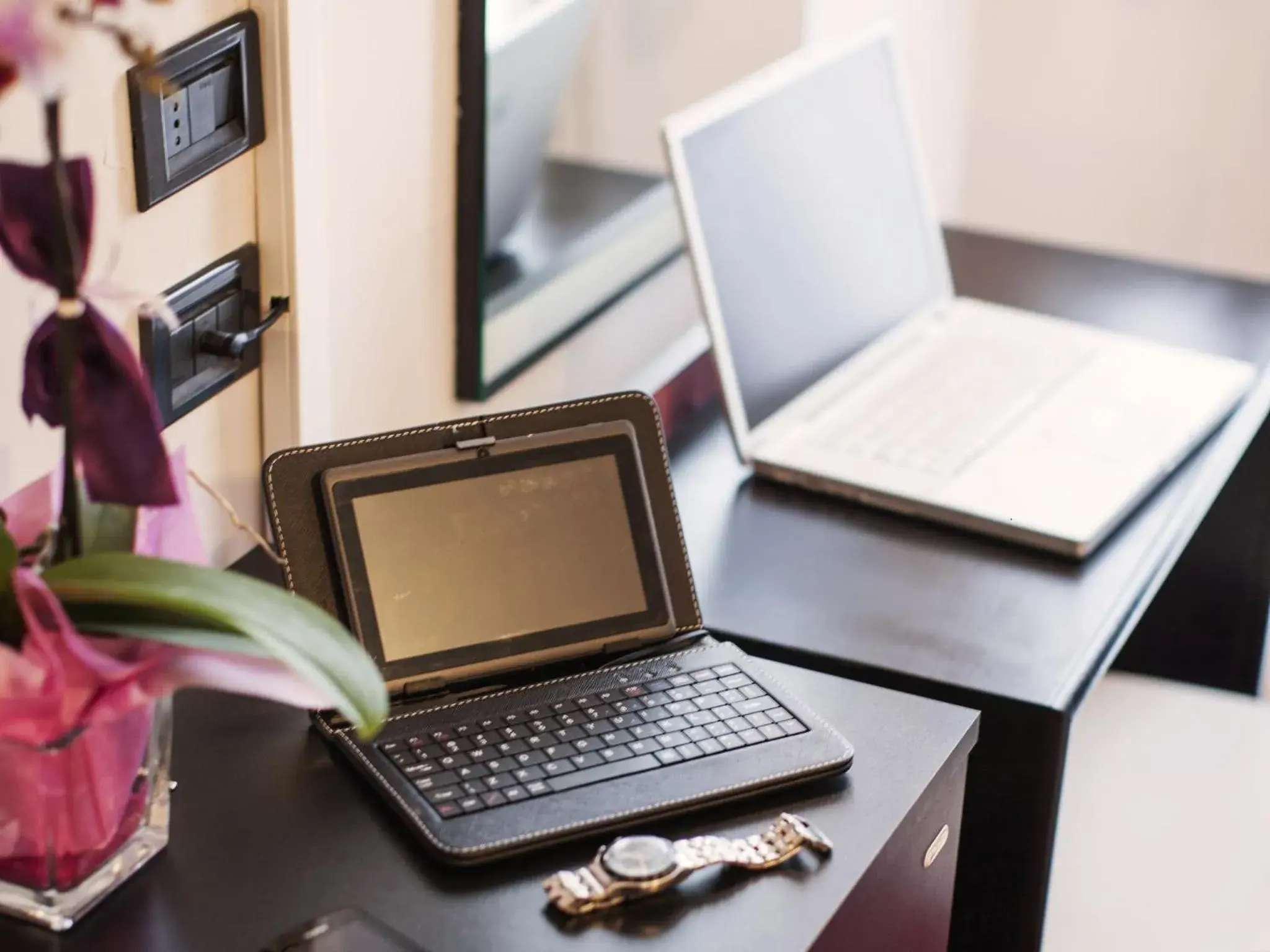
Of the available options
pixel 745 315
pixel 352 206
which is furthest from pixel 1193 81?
pixel 352 206

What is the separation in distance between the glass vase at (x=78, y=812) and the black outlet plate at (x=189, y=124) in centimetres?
32

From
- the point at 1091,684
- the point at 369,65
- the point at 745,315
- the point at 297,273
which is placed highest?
the point at 369,65

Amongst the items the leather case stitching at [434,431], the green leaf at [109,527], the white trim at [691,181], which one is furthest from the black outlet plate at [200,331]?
the white trim at [691,181]

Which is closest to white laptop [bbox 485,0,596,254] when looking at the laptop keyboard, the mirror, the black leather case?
the mirror

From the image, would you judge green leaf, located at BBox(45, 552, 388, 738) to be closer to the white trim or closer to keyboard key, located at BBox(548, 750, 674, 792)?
keyboard key, located at BBox(548, 750, 674, 792)

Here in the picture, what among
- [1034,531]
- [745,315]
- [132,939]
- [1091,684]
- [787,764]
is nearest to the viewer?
[132,939]

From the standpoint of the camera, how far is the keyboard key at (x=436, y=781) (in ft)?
2.78

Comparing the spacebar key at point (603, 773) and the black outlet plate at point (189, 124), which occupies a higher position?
the black outlet plate at point (189, 124)

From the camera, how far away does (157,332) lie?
3.24ft

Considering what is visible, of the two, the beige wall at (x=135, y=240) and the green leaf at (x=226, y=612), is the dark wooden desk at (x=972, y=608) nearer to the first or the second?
the beige wall at (x=135, y=240)

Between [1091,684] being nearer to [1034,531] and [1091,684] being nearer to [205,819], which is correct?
[1034,531]

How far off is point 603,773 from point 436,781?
0.28 feet

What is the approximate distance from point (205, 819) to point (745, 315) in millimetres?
633

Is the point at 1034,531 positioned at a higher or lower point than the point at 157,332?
lower
